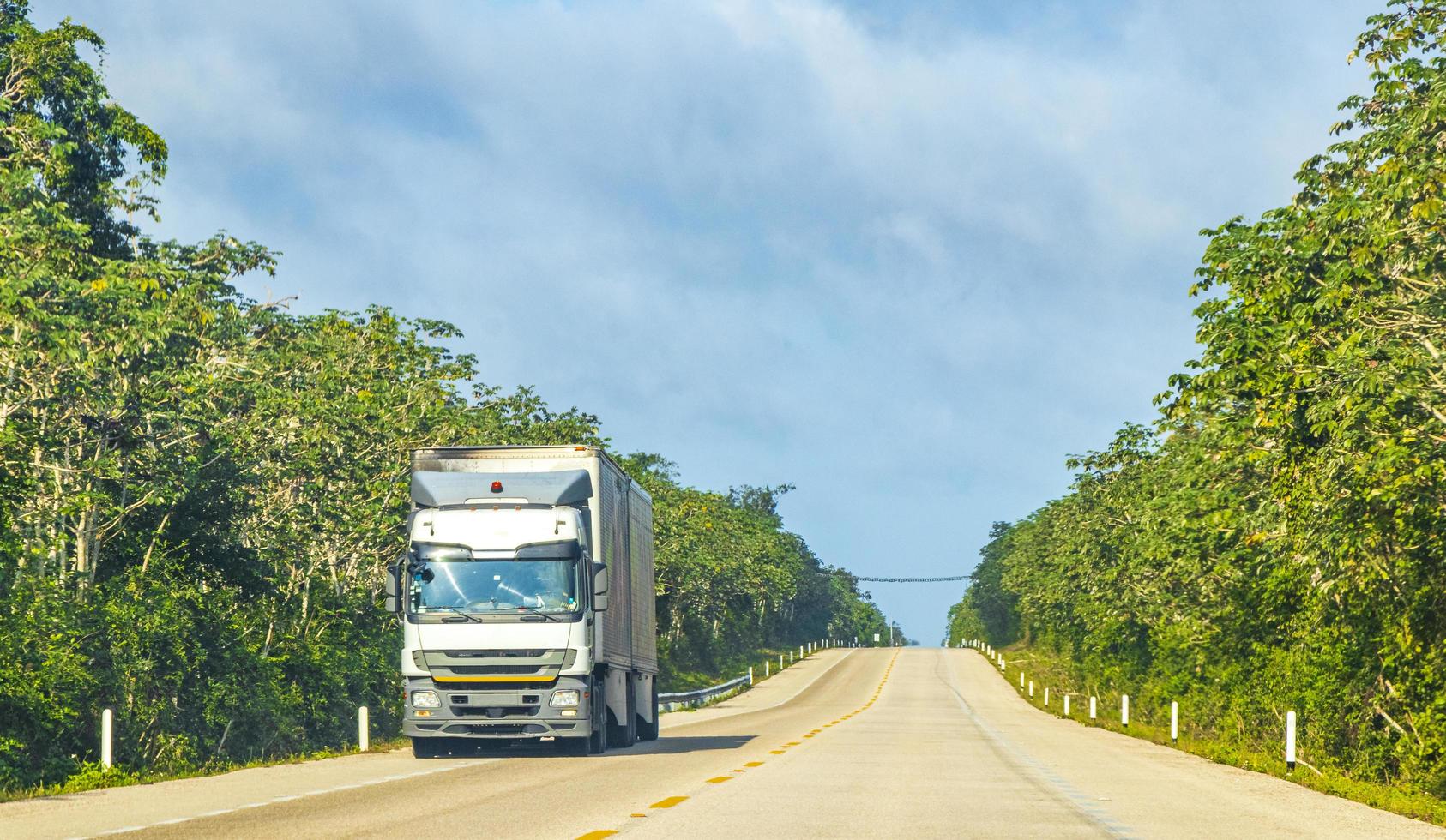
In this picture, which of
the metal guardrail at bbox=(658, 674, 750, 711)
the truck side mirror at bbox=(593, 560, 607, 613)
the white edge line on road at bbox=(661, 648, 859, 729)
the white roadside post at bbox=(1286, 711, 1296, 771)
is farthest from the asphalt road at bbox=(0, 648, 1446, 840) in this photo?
the metal guardrail at bbox=(658, 674, 750, 711)

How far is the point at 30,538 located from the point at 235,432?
736 cm

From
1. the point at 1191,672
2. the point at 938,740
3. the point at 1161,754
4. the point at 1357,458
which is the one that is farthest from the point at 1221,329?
the point at 1191,672

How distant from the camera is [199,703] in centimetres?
2847

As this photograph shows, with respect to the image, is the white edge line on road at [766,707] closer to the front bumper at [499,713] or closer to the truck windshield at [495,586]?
the front bumper at [499,713]

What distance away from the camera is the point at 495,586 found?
21.2 m

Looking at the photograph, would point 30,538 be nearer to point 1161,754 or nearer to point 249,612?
point 249,612

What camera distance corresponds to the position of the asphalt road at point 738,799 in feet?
39.0

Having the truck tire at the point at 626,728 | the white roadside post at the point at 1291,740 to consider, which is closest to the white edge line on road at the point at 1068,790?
the white roadside post at the point at 1291,740

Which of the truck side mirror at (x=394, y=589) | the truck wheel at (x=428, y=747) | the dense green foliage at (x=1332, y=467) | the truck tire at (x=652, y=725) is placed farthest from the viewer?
the truck tire at (x=652, y=725)

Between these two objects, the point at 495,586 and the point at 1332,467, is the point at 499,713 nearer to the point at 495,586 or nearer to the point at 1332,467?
the point at 495,586

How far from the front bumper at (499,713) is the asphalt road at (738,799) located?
45 centimetres

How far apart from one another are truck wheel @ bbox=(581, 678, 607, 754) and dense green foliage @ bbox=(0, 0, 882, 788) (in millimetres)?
6891

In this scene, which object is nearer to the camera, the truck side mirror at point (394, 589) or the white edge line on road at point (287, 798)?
the white edge line on road at point (287, 798)

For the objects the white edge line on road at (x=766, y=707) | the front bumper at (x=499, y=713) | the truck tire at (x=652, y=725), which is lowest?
the white edge line on road at (x=766, y=707)
